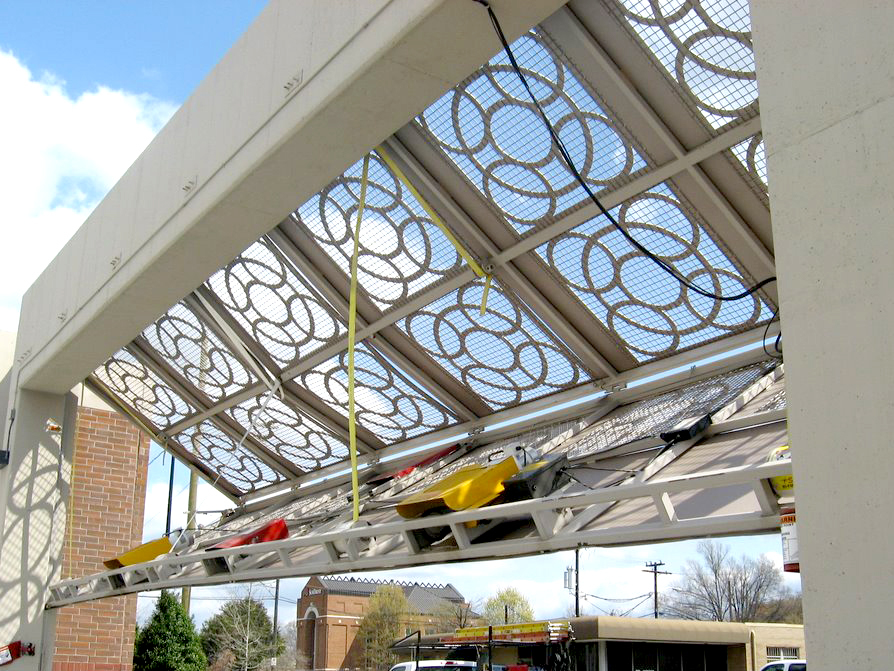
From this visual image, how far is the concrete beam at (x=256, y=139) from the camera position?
505 cm

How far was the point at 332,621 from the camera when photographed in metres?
52.6

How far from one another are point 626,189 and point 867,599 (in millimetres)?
4337

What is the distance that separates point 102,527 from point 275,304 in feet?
20.9

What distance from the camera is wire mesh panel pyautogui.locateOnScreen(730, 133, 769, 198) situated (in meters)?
5.79

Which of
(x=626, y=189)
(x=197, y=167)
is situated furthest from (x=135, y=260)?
(x=626, y=189)

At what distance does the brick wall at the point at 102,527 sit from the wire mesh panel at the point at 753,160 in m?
10.3

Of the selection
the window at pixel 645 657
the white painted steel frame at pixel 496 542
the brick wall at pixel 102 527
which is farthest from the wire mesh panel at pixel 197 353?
the window at pixel 645 657

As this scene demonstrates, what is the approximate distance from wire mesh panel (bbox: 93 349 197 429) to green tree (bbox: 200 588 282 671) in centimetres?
3278

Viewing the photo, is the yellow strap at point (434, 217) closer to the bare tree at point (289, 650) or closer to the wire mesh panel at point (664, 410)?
the wire mesh panel at point (664, 410)

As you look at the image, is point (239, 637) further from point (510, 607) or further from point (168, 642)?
point (168, 642)

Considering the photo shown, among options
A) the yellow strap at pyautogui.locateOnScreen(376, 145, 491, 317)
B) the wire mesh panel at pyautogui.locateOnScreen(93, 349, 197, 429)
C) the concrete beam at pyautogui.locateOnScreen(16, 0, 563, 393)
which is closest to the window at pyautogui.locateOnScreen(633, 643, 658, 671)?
the wire mesh panel at pyautogui.locateOnScreen(93, 349, 197, 429)

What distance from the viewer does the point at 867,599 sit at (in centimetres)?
235

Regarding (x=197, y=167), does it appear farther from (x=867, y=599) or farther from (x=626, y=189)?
(x=867, y=599)

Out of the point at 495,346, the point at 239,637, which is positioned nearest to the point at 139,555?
the point at 495,346
